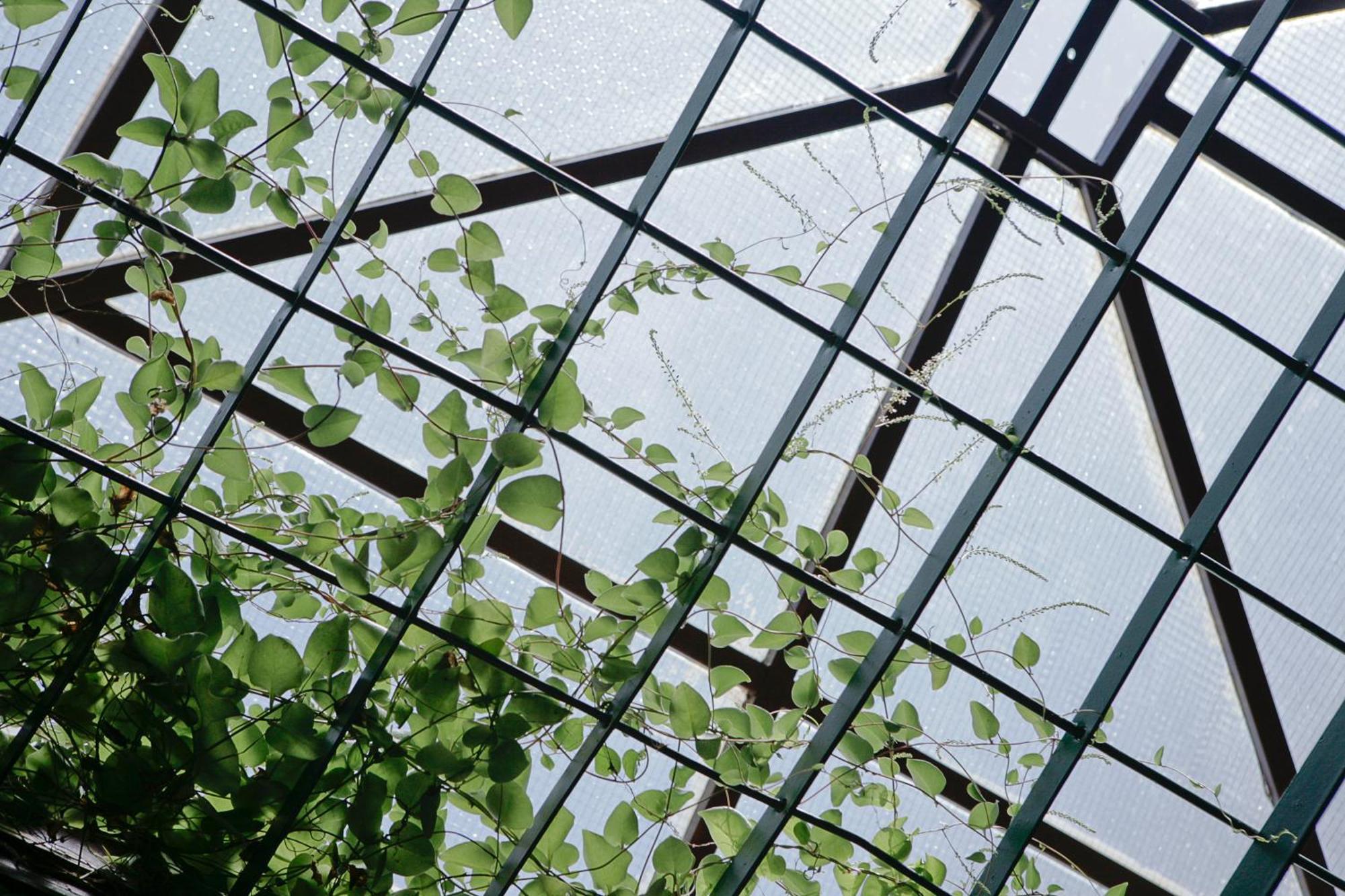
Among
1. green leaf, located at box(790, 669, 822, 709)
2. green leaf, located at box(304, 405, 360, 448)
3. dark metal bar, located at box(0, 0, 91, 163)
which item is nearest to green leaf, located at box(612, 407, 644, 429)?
green leaf, located at box(304, 405, 360, 448)

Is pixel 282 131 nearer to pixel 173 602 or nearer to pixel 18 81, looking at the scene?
pixel 18 81

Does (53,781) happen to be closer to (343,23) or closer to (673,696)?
(673,696)

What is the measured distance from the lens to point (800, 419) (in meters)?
1.39

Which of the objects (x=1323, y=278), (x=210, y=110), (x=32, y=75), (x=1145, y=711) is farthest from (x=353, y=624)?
(x=1323, y=278)

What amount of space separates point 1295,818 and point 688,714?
3.47 feet

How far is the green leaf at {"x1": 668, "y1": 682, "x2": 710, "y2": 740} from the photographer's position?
147cm

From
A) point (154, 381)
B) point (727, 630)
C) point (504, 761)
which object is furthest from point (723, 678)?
point (154, 381)

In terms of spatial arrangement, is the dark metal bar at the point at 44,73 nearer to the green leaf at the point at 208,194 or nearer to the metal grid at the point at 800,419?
the metal grid at the point at 800,419

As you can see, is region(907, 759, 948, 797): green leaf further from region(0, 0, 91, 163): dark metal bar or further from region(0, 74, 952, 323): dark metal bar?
region(0, 0, 91, 163): dark metal bar

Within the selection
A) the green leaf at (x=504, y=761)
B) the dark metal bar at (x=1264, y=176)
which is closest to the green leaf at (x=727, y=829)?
the green leaf at (x=504, y=761)

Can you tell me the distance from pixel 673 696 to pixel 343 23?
1265mm

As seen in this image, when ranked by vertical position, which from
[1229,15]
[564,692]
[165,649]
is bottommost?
[165,649]

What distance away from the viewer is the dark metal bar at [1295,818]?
1722 millimetres

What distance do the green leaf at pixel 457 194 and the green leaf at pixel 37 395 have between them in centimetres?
52
